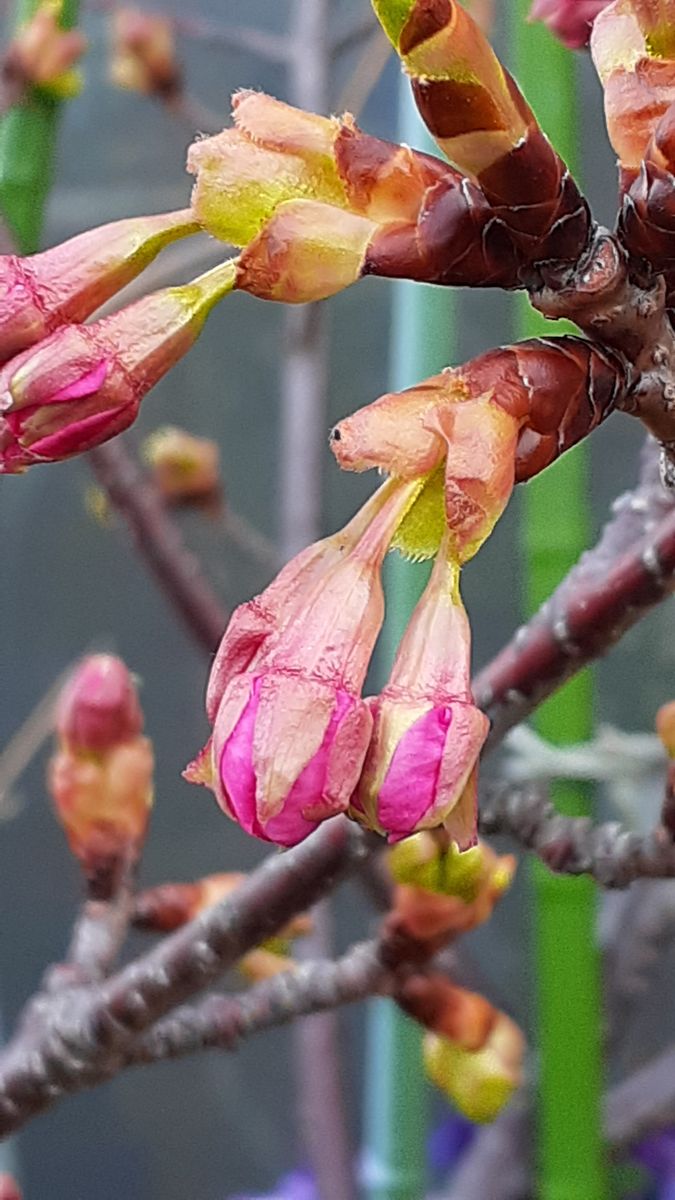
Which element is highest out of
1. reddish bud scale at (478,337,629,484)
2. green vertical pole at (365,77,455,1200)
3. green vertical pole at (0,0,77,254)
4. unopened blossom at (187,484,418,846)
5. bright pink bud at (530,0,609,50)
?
green vertical pole at (0,0,77,254)

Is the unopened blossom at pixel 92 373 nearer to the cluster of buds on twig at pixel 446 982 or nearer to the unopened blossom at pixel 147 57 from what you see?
the cluster of buds on twig at pixel 446 982

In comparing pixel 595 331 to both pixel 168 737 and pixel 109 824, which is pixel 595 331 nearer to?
pixel 109 824

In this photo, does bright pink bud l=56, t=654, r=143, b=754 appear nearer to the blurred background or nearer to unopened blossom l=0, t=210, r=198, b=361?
unopened blossom l=0, t=210, r=198, b=361

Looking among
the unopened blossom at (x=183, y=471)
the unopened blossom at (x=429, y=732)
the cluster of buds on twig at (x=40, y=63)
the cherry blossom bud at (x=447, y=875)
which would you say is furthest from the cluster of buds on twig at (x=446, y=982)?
the unopened blossom at (x=183, y=471)

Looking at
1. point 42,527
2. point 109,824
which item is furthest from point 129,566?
point 109,824

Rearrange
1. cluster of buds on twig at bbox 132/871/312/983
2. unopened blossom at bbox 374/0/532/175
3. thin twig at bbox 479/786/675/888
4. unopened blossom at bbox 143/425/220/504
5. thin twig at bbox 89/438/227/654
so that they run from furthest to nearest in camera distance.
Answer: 1. unopened blossom at bbox 143/425/220/504
2. thin twig at bbox 89/438/227/654
3. cluster of buds on twig at bbox 132/871/312/983
4. thin twig at bbox 479/786/675/888
5. unopened blossom at bbox 374/0/532/175

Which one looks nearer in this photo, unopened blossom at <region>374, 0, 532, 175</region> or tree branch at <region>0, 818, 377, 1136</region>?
unopened blossom at <region>374, 0, 532, 175</region>

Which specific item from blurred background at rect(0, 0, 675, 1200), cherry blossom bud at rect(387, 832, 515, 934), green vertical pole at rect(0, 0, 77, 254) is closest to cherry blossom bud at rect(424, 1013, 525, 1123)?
cherry blossom bud at rect(387, 832, 515, 934)

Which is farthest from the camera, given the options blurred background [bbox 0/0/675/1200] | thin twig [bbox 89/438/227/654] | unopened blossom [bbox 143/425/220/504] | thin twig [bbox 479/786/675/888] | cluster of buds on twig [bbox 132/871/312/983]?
blurred background [bbox 0/0/675/1200]
